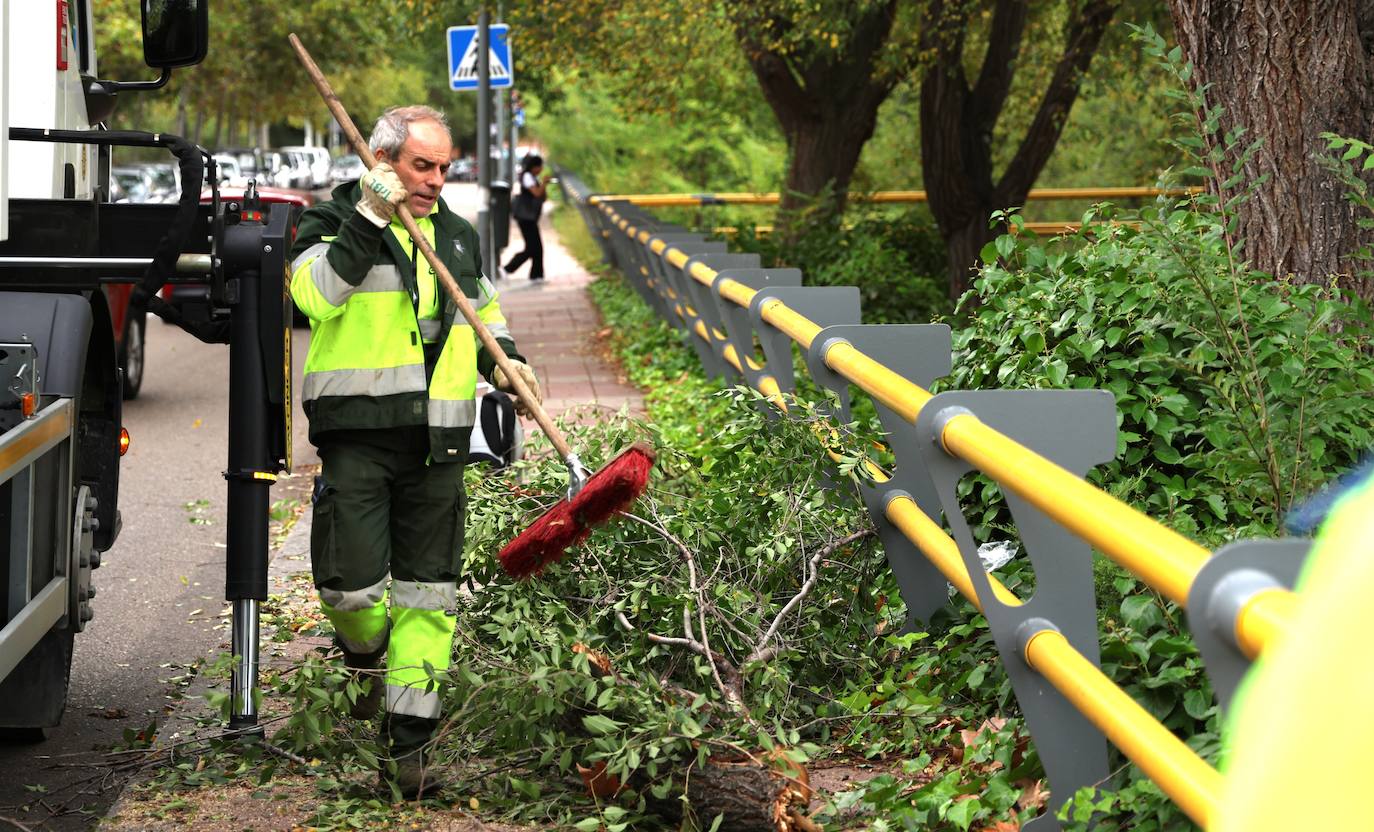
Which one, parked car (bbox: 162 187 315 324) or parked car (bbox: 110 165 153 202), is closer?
parked car (bbox: 162 187 315 324)

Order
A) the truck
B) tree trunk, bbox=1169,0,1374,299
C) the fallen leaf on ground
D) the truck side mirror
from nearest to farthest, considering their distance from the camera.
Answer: the fallen leaf on ground → the truck → the truck side mirror → tree trunk, bbox=1169,0,1374,299

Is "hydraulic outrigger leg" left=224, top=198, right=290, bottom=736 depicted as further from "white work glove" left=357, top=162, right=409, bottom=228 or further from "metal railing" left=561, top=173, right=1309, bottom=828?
"metal railing" left=561, top=173, right=1309, bottom=828

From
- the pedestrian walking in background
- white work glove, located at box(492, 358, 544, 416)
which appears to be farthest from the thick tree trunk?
white work glove, located at box(492, 358, 544, 416)

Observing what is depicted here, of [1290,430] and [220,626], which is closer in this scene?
[1290,430]

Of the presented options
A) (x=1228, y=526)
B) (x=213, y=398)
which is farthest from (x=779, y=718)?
(x=213, y=398)

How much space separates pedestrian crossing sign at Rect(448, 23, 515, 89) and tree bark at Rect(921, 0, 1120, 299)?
6808 mm

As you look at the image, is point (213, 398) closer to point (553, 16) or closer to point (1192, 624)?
point (553, 16)

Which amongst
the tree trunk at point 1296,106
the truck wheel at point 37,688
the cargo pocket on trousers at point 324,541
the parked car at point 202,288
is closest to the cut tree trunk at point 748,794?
the cargo pocket on trousers at point 324,541

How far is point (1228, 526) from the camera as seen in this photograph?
4414 millimetres

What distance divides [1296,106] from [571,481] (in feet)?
9.16

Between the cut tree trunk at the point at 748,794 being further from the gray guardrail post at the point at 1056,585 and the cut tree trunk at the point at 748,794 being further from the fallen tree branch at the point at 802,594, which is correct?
the gray guardrail post at the point at 1056,585

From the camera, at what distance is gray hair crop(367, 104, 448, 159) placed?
14.4 feet

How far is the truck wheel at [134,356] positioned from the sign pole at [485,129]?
729cm

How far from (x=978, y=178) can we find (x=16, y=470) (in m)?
11.4
